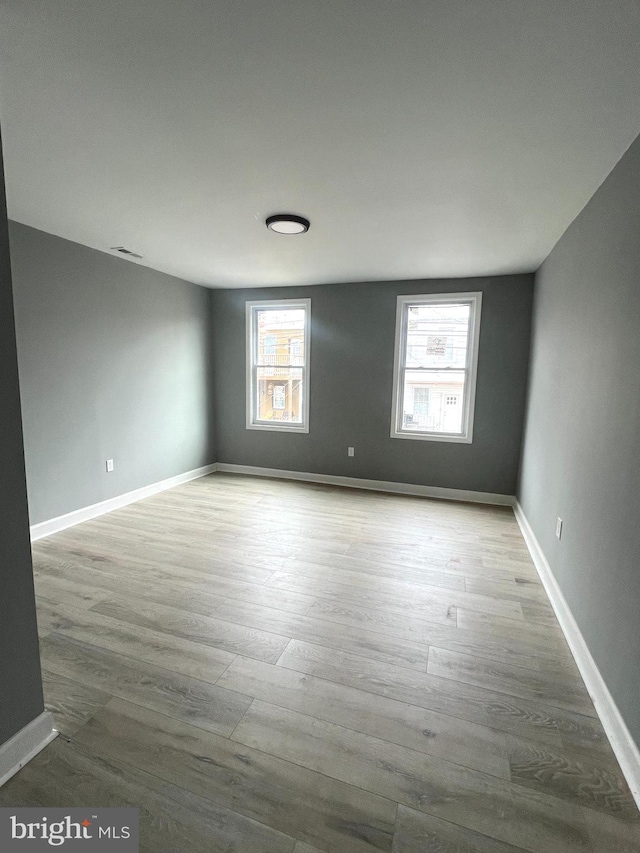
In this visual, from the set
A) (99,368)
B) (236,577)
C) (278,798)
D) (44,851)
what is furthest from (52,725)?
(99,368)

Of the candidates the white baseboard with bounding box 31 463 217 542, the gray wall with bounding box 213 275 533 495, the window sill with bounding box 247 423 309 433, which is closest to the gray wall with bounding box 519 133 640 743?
the gray wall with bounding box 213 275 533 495

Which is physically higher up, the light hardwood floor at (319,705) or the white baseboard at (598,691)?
the white baseboard at (598,691)

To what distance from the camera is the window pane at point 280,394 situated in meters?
5.20

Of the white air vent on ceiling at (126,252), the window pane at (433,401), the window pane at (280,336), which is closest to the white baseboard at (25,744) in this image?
the white air vent on ceiling at (126,252)

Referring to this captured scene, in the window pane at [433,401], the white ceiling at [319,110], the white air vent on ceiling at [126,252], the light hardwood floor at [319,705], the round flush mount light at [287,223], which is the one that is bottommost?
the light hardwood floor at [319,705]

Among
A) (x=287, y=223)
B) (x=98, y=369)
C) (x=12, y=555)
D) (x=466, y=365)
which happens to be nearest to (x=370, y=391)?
(x=466, y=365)

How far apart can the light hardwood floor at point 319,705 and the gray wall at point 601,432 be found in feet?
1.02

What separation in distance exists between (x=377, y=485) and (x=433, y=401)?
1.23m

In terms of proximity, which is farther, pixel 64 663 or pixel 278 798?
pixel 64 663

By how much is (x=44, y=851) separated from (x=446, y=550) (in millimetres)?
2761

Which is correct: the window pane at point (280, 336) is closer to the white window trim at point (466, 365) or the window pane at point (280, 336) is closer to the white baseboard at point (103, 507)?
the white window trim at point (466, 365)

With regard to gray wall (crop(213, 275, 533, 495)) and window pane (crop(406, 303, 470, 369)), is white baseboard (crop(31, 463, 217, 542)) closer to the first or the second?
gray wall (crop(213, 275, 533, 495))

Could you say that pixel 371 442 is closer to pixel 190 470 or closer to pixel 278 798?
pixel 190 470

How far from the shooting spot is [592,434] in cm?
204
